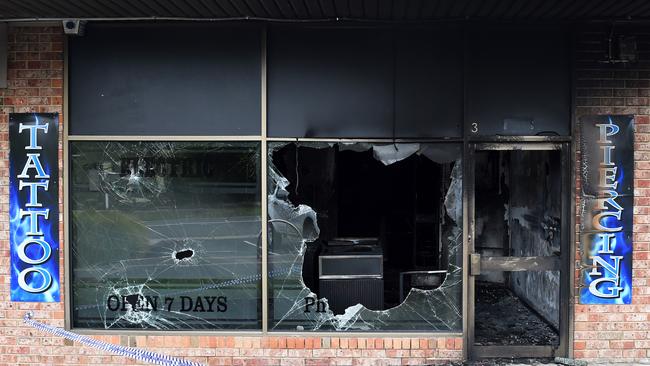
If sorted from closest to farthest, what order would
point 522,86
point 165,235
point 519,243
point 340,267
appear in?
point 522,86
point 165,235
point 340,267
point 519,243

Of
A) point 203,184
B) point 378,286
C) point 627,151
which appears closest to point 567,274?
point 627,151

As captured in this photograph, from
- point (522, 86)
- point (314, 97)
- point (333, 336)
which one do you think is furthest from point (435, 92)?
point (333, 336)

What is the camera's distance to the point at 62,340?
563 centimetres

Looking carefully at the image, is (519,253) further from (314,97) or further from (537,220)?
(314,97)

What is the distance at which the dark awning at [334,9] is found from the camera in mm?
4836

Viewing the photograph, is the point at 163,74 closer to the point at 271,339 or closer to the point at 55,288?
the point at 55,288

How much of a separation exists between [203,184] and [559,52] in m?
3.73

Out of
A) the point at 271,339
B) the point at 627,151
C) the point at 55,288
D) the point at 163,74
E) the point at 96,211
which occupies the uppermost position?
the point at 163,74

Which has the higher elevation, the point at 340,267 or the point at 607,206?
the point at 607,206

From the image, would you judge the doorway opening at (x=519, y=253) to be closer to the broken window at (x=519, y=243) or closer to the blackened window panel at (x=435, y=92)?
the broken window at (x=519, y=243)

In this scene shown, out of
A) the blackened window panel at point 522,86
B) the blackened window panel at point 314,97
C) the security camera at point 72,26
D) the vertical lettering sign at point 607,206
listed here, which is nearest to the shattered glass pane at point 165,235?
the blackened window panel at point 314,97

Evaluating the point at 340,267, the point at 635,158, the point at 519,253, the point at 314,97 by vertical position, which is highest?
the point at 314,97

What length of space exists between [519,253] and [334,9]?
456cm

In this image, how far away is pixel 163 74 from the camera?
5.62 metres
